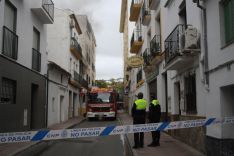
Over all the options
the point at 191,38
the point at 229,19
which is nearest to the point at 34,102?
the point at 191,38

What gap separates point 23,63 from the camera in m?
17.1

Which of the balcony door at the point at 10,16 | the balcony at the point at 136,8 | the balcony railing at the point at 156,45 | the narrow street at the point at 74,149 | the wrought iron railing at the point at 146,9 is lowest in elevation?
the narrow street at the point at 74,149

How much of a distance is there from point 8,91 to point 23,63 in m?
2.37

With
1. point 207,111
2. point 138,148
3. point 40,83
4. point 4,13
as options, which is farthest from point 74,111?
point 207,111

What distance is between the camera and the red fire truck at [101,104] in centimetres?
3175

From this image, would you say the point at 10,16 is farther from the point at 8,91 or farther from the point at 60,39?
the point at 60,39

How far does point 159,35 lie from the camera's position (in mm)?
19250

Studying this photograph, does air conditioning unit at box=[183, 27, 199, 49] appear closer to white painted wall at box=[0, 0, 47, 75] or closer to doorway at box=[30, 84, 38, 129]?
white painted wall at box=[0, 0, 47, 75]

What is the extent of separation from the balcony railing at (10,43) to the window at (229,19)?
29.5 ft

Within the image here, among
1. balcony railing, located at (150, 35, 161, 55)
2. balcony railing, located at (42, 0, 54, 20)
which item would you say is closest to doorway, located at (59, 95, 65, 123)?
balcony railing, located at (42, 0, 54, 20)

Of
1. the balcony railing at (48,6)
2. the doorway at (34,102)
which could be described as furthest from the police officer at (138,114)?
the balcony railing at (48,6)

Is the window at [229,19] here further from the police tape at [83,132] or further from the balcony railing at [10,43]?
the balcony railing at [10,43]

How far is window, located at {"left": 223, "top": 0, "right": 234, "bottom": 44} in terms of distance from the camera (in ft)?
27.9

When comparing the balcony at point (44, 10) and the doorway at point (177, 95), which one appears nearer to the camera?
the doorway at point (177, 95)
